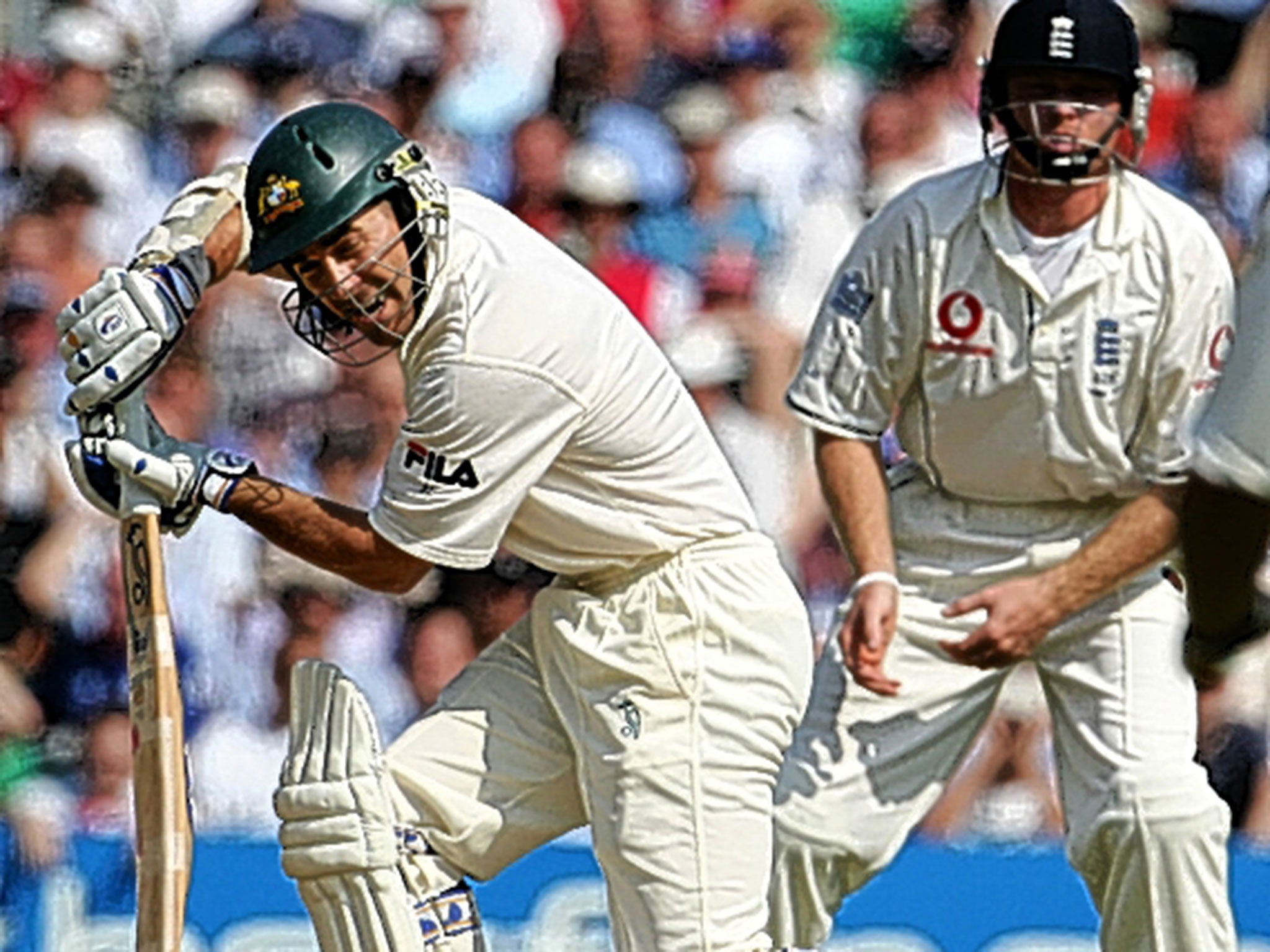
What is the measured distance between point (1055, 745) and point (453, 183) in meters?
2.05

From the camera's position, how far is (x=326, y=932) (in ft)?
12.5

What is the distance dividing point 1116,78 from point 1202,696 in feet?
5.57

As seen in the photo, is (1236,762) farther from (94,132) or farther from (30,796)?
(94,132)

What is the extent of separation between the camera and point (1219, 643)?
7.59 ft

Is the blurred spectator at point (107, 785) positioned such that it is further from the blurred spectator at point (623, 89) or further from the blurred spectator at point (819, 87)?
the blurred spectator at point (819, 87)

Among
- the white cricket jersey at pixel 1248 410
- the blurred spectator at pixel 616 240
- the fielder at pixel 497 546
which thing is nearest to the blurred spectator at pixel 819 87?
the blurred spectator at pixel 616 240

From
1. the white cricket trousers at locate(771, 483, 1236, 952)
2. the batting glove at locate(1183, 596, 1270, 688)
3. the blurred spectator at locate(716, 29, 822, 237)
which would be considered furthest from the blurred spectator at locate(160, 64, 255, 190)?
the batting glove at locate(1183, 596, 1270, 688)

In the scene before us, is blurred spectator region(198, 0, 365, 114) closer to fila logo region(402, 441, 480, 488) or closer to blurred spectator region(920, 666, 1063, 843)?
blurred spectator region(920, 666, 1063, 843)

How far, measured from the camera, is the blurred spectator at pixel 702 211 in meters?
5.70

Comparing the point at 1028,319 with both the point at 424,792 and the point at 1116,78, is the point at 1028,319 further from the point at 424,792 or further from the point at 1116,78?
the point at 424,792

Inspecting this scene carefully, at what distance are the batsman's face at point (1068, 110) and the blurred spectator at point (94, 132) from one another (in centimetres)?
220

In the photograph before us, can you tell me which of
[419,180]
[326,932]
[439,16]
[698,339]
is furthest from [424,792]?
[439,16]

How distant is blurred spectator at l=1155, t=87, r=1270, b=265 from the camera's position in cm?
566

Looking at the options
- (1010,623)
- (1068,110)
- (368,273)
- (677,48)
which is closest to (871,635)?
(1010,623)
